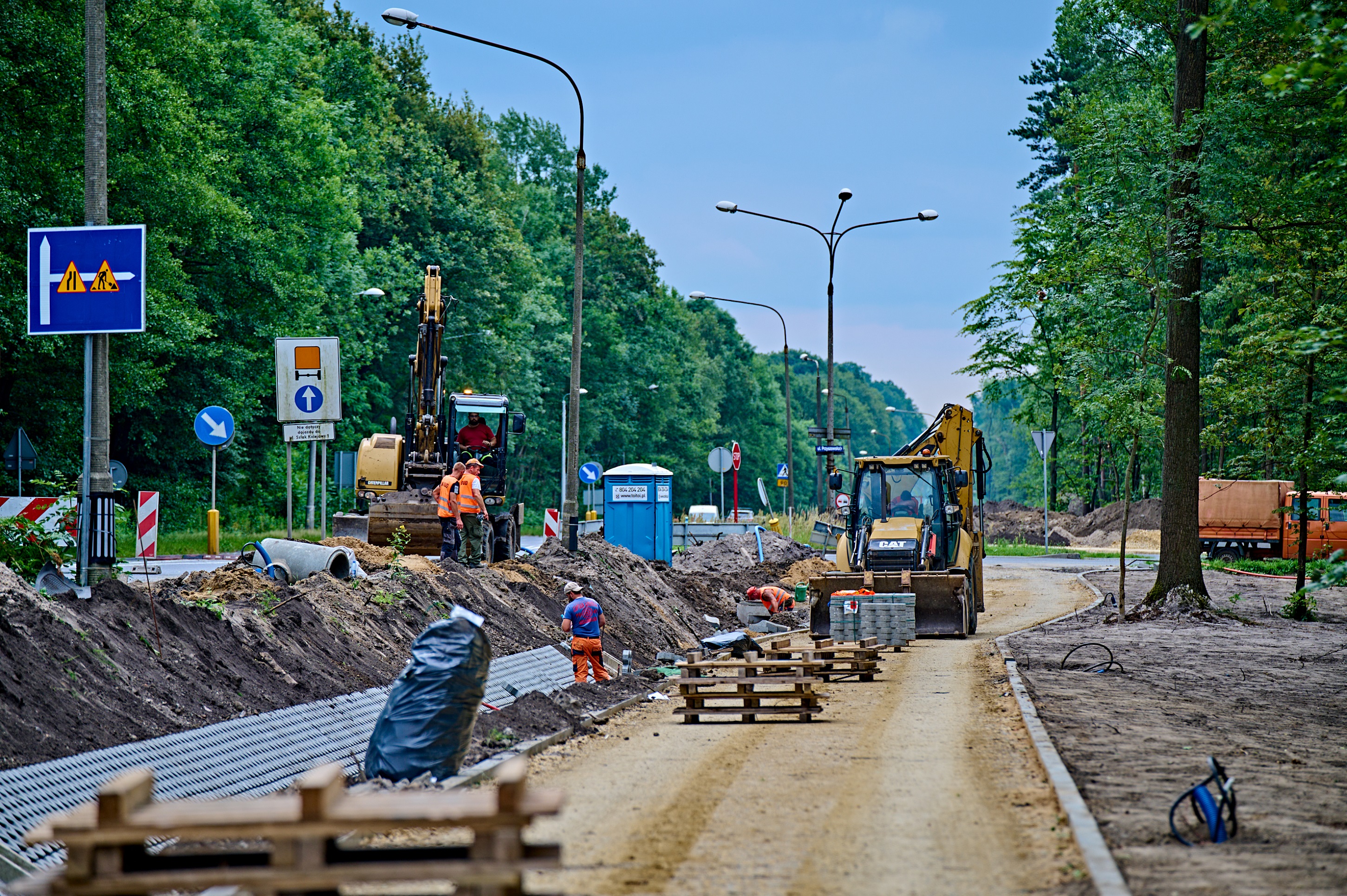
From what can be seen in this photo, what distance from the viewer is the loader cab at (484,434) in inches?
974

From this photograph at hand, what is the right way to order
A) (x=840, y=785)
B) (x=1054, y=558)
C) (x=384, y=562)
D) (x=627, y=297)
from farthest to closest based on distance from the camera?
(x=627, y=297) → (x=1054, y=558) → (x=384, y=562) → (x=840, y=785)

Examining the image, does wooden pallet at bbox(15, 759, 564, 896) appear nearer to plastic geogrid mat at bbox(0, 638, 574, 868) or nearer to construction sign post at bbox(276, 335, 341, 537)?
plastic geogrid mat at bbox(0, 638, 574, 868)

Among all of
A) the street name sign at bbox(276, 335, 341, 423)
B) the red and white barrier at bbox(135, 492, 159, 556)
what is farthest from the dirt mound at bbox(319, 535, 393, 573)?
the red and white barrier at bbox(135, 492, 159, 556)

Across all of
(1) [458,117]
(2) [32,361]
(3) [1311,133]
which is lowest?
(2) [32,361]

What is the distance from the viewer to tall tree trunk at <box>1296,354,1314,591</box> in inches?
782

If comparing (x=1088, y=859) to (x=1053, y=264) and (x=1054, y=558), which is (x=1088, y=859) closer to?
(x=1053, y=264)

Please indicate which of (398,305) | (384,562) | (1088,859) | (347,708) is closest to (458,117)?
(398,305)

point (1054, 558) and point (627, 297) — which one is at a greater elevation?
point (627, 297)

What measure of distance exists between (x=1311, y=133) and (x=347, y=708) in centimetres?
1481

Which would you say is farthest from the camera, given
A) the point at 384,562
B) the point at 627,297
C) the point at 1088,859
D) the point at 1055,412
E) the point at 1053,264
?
the point at 627,297

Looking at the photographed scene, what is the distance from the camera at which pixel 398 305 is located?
51.1 m

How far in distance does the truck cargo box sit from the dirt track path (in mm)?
31486

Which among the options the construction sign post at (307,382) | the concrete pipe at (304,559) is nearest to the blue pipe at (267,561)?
the concrete pipe at (304,559)

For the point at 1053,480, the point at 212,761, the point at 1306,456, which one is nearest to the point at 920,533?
the point at 1306,456
